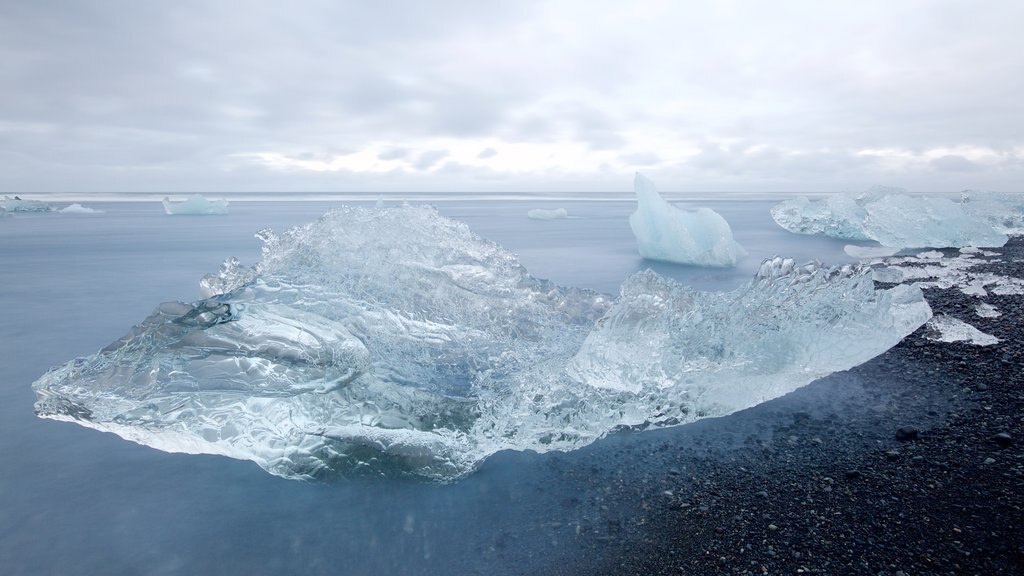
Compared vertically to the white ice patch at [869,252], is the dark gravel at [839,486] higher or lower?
lower

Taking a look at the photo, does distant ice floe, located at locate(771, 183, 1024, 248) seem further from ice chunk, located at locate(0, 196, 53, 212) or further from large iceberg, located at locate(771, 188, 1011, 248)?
ice chunk, located at locate(0, 196, 53, 212)

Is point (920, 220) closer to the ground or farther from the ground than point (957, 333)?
farther from the ground

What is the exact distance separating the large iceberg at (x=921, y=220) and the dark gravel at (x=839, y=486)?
825 cm

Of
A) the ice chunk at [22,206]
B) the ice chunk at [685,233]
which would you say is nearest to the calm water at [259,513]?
the ice chunk at [685,233]

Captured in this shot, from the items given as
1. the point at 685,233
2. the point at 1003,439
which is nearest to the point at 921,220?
the point at 685,233

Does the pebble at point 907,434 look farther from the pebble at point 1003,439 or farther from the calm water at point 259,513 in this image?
the calm water at point 259,513

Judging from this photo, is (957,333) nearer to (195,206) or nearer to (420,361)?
(420,361)

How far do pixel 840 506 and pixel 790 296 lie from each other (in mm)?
1590

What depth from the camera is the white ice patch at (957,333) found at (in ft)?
13.9

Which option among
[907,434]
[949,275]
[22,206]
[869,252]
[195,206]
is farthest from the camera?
[22,206]

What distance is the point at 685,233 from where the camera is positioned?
961 cm

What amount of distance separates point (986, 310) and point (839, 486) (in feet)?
13.0

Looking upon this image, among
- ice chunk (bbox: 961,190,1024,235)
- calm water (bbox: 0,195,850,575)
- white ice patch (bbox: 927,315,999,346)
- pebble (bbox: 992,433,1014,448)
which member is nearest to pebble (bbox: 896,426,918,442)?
pebble (bbox: 992,433,1014,448)

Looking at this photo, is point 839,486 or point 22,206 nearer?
point 839,486
